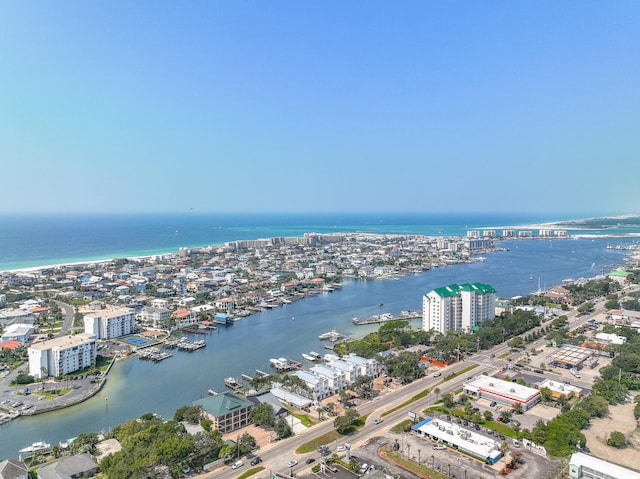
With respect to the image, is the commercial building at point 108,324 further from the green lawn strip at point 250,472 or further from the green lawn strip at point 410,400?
the green lawn strip at point 410,400

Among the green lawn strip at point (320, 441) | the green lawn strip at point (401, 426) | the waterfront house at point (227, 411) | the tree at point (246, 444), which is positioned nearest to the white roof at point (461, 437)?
the green lawn strip at point (401, 426)

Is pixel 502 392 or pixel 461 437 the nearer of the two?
pixel 461 437

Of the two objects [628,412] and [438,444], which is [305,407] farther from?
[628,412]

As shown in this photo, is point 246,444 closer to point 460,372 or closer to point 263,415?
point 263,415

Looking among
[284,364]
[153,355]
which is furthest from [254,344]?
[153,355]

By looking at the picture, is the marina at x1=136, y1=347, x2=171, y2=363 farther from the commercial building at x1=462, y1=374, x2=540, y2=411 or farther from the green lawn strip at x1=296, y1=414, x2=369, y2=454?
the commercial building at x1=462, y1=374, x2=540, y2=411

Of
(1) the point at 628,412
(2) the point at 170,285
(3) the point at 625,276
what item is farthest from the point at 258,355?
(3) the point at 625,276

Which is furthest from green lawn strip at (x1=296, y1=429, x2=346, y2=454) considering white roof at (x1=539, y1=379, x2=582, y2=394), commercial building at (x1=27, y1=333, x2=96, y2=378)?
commercial building at (x1=27, y1=333, x2=96, y2=378)
